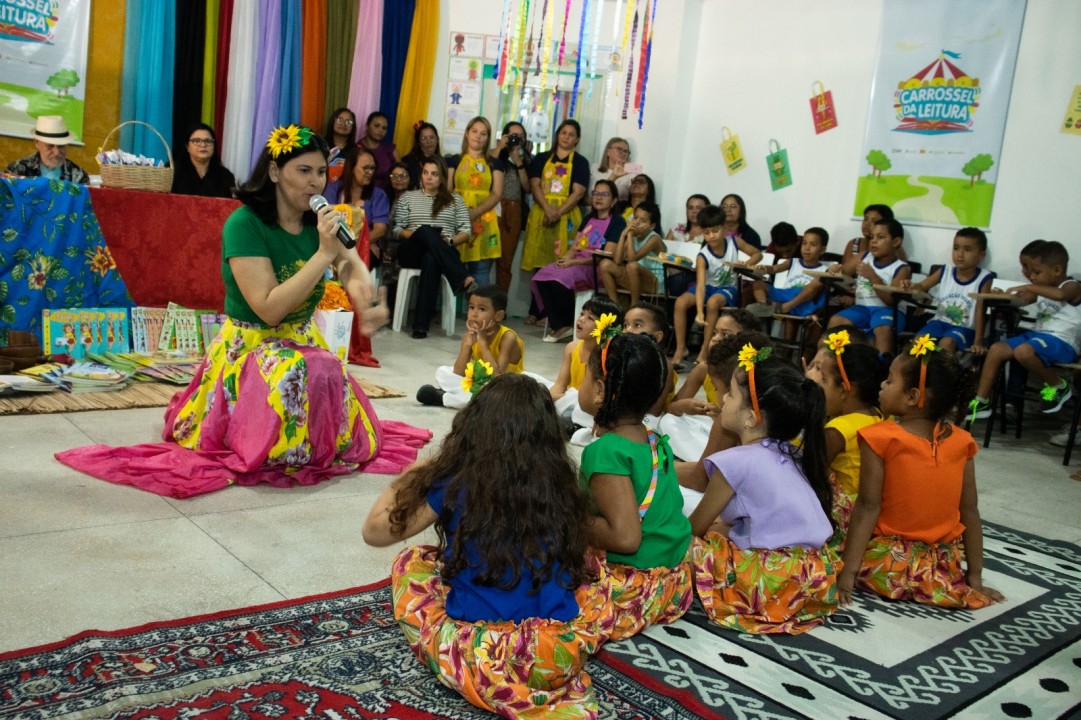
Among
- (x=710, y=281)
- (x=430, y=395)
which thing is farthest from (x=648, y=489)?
(x=710, y=281)

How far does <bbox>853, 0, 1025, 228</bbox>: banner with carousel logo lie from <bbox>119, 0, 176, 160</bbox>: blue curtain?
16.8 feet

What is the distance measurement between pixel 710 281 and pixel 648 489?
15.9ft

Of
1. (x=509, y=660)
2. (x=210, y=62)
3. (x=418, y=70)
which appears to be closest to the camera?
(x=509, y=660)

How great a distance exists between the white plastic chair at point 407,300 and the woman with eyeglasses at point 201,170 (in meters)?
1.40

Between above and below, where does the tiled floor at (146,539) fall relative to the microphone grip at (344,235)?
below

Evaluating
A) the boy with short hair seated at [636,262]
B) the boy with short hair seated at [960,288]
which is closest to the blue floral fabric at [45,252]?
the boy with short hair seated at [636,262]

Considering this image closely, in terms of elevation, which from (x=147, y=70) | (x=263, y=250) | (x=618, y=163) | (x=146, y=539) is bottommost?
(x=146, y=539)

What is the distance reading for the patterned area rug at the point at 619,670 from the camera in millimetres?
1813

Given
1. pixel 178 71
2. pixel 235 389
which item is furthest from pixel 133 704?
pixel 178 71

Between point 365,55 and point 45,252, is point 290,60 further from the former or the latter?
point 45,252

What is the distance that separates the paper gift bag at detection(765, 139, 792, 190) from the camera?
24.6 feet

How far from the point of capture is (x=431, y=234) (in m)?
7.31

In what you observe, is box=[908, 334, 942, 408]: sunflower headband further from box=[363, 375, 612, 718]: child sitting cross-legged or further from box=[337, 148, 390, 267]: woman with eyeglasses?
box=[337, 148, 390, 267]: woman with eyeglasses

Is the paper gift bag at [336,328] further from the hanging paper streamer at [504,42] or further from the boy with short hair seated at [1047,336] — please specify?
the boy with short hair seated at [1047,336]
